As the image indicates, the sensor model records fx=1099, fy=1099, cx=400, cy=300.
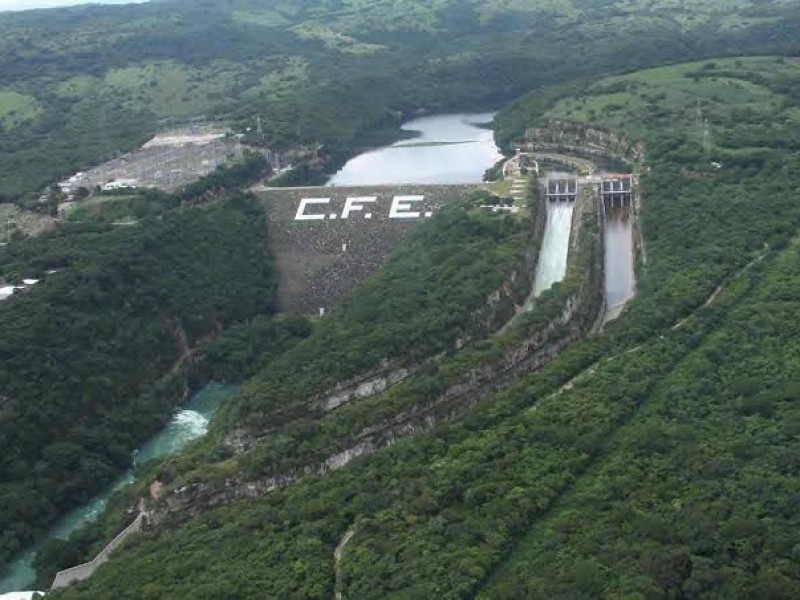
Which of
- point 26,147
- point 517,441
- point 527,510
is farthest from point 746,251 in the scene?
point 26,147

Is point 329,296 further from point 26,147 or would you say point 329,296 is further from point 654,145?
point 26,147

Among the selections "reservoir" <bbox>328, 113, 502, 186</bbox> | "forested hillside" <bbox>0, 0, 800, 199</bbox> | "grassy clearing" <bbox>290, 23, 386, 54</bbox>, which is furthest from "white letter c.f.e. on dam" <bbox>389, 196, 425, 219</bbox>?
"grassy clearing" <bbox>290, 23, 386, 54</bbox>

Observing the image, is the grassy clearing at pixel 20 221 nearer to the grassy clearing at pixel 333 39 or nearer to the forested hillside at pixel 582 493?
the forested hillside at pixel 582 493

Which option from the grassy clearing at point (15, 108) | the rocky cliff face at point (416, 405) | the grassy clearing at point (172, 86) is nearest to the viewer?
the rocky cliff face at point (416, 405)

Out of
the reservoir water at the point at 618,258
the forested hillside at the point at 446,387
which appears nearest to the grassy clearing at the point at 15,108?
the forested hillside at the point at 446,387

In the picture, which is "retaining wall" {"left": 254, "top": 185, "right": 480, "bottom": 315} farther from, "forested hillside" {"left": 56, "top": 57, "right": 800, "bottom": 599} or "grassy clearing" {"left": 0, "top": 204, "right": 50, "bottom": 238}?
"forested hillside" {"left": 56, "top": 57, "right": 800, "bottom": 599}

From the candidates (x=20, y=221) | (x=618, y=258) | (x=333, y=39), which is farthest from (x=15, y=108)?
(x=618, y=258)
